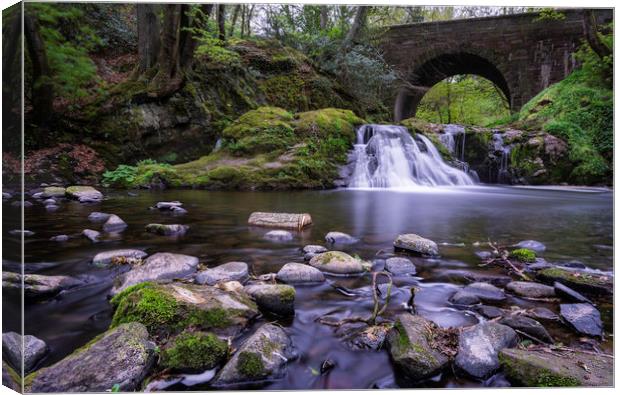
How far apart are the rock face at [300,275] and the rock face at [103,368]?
2.91 feet

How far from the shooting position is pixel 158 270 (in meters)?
2.01

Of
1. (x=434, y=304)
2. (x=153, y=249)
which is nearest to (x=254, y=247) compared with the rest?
(x=153, y=249)

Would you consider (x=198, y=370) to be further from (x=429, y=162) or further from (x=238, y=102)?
(x=238, y=102)

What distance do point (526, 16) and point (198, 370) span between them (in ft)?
51.8

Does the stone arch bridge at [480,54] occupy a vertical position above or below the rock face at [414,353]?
above

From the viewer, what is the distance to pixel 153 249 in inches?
104

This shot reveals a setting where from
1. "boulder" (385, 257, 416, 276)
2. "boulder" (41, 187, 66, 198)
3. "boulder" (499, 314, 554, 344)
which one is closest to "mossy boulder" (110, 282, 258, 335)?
"boulder" (385, 257, 416, 276)

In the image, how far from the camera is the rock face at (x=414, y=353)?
121cm

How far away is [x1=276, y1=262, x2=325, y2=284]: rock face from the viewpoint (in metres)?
2.01

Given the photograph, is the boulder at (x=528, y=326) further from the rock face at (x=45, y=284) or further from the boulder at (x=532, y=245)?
the rock face at (x=45, y=284)

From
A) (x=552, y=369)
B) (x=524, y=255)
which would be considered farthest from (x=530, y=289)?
(x=552, y=369)

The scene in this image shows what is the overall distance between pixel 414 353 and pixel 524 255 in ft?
5.18

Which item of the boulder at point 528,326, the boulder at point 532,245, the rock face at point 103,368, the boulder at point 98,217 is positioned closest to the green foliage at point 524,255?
the boulder at point 532,245

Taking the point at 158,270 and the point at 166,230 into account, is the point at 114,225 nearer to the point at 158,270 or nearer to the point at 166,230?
the point at 166,230
